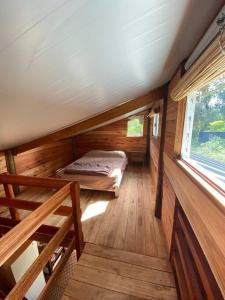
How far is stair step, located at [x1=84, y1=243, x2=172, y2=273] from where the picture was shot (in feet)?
5.16

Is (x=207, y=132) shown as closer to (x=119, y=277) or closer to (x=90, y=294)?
(x=119, y=277)

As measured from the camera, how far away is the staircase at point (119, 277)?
132cm

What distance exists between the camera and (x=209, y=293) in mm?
790

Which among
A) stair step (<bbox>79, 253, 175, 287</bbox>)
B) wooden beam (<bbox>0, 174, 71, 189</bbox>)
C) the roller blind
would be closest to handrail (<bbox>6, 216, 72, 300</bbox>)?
wooden beam (<bbox>0, 174, 71, 189</bbox>)

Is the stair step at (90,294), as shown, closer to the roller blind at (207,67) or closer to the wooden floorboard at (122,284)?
the wooden floorboard at (122,284)

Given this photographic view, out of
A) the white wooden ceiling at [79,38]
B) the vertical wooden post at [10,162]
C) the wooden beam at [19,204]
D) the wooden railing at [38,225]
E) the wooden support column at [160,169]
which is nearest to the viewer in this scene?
the white wooden ceiling at [79,38]

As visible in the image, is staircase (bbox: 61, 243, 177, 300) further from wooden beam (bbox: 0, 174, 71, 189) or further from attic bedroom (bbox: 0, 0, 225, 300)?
wooden beam (bbox: 0, 174, 71, 189)

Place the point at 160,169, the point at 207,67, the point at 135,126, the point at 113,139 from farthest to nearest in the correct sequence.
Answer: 1. the point at 113,139
2. the point at 135,126
3. the point at 160,169
4. the point at 207,67

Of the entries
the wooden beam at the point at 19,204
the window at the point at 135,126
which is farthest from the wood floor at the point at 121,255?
the window at the point at 135,126

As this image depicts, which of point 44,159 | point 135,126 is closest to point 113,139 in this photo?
point 135,126

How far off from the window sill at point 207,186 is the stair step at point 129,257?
3.70 ft

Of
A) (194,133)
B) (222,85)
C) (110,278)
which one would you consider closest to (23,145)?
(110,278)

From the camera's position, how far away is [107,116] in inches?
93.0

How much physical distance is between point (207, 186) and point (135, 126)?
4439mm
